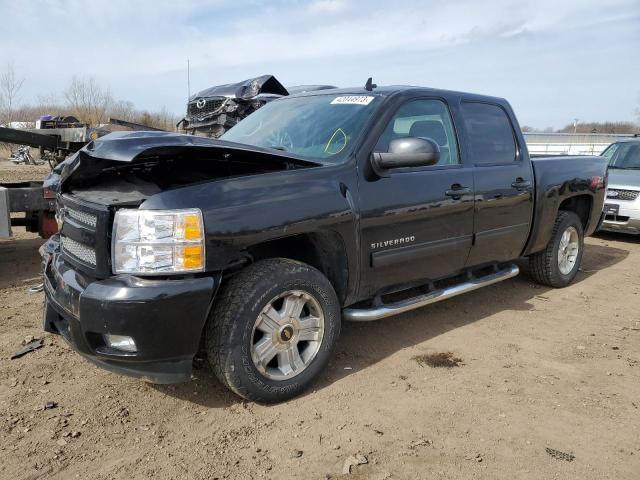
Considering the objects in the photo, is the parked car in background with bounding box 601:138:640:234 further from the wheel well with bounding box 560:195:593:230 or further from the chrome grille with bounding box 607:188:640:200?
the wheel well with bounding box 560:195:593:230

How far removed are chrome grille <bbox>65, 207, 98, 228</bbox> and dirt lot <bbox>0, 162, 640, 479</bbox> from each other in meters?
1.05

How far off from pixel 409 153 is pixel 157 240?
63.4 inches

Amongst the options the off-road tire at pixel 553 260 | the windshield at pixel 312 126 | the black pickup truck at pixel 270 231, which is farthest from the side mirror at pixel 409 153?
the off-road tire at pixel 553 260

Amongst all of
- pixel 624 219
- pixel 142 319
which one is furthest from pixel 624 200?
pixel 142 319

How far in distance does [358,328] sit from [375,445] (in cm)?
161

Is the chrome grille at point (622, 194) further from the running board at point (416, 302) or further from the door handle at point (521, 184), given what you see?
the running board at point (416, 302)

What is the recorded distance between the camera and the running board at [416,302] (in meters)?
3.42

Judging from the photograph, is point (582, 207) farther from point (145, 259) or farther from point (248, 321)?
point (145, 259)

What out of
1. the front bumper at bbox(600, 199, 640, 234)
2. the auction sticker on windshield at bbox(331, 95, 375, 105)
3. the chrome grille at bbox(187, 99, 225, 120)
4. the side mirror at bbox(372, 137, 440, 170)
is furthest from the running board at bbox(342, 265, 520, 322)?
the chrome grille at bbox(187, 99, 225, 120)

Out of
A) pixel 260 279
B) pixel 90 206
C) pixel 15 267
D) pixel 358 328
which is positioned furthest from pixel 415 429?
pixel 15 267

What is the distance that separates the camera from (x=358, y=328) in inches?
167

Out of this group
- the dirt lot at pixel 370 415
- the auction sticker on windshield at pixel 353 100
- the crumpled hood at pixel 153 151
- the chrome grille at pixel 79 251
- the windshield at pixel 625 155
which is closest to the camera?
the dirt lot at pixel 370 415

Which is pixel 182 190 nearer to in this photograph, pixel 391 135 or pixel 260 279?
pixel 260 279

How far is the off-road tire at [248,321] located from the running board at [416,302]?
0.44m
